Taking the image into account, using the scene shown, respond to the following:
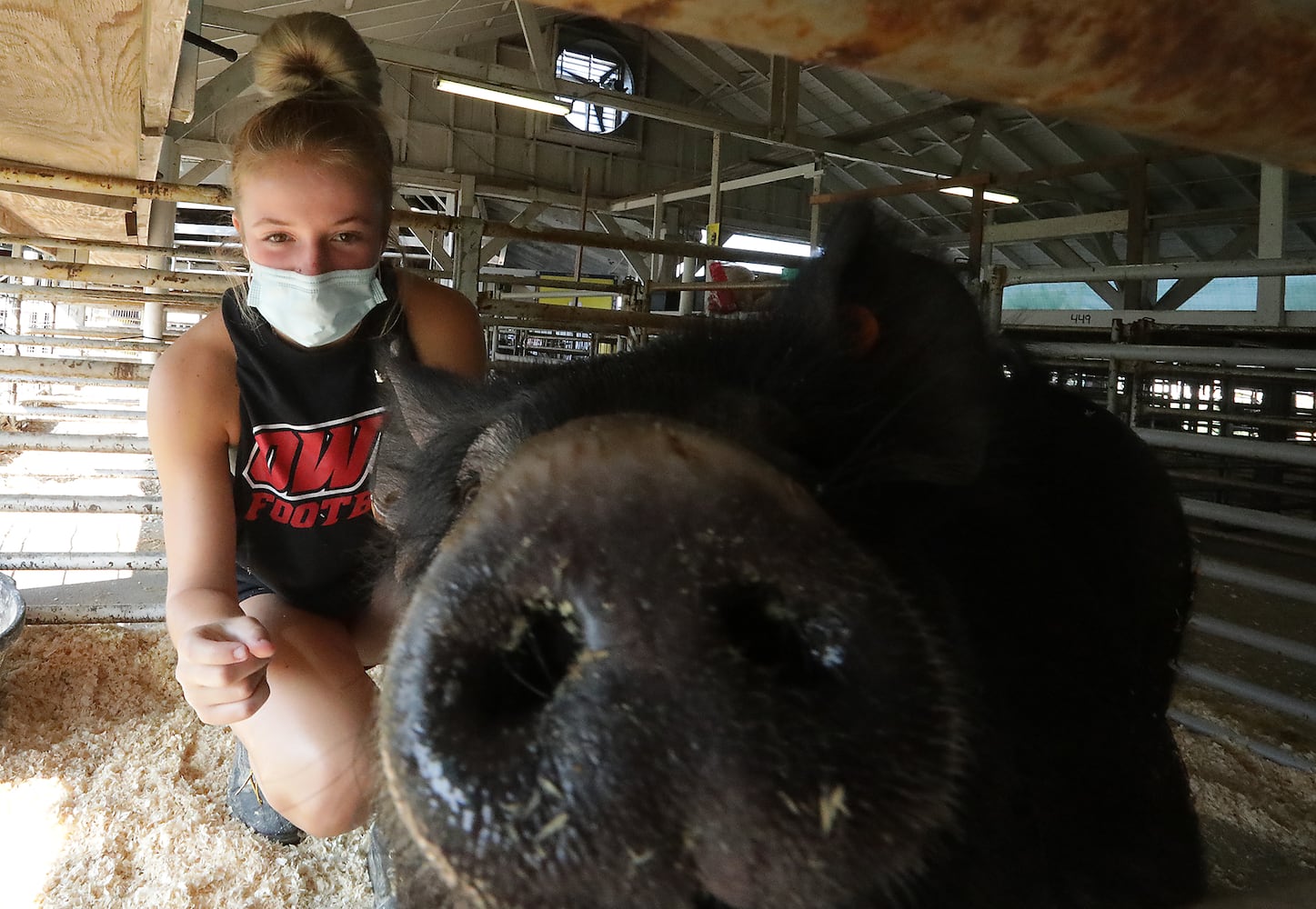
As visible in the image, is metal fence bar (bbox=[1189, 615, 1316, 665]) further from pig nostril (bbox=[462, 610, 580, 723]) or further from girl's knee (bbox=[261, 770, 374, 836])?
pig nostril (bbox=[462, 610, 580, 723])

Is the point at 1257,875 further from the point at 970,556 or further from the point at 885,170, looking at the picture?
the point at 885,170

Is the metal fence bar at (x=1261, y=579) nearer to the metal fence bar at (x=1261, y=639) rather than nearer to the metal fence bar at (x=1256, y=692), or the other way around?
the metal fence bar at (x=1261, y=639)

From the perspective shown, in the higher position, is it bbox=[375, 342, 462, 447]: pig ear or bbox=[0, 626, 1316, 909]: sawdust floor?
bbox=[375, 342, 462, 447]: pig ear

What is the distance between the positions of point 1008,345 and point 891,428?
2.52 ft

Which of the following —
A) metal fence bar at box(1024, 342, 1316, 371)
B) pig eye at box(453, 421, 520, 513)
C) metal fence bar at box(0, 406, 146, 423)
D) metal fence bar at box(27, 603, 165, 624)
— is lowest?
metal fence bar at box(27, 603, 165, 624)

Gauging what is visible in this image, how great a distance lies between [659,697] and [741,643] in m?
0.09

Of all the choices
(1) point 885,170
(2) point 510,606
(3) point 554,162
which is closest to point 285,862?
(2) point 510,606

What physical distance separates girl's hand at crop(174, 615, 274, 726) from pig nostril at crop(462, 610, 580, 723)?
96 cm

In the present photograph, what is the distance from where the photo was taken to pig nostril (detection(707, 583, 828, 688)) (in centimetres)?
78

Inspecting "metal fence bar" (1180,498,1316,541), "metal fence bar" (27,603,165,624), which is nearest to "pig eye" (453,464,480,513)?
"metal fence bar" (1180,498,1316,541)

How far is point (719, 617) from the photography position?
2.52 ft

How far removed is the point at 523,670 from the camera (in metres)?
0.82

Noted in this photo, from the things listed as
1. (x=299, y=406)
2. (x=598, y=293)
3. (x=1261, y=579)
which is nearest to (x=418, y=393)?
(x=299, y=406)

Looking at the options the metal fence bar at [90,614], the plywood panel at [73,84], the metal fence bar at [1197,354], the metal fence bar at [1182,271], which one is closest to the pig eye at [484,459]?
the plywood panel at [73,84]
